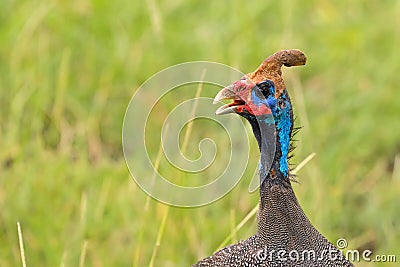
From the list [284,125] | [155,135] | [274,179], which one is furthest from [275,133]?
[155,135]

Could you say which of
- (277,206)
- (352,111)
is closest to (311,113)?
(352,111)

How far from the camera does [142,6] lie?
5652 mm

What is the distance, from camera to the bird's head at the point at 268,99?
282 cm

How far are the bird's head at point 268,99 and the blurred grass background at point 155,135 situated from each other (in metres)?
1.23

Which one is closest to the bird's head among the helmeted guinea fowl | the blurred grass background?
the helmeted guinea fowl

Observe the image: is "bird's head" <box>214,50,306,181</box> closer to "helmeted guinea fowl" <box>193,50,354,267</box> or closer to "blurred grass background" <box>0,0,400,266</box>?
"helmeted guinea fowl" <box>193,50,354,267</box>

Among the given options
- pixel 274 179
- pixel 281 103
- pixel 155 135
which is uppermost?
pixel 155 135

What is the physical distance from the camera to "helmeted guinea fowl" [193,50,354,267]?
9.27ft

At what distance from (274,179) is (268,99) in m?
0.25

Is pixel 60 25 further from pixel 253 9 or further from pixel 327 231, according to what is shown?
pixel 327 231

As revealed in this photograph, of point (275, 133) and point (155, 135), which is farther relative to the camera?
point (155, 135)

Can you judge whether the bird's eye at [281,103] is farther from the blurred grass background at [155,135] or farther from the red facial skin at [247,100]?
the blurred grass background at [155,135]

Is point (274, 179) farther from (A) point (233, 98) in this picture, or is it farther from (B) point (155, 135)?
(B) point (155, 135)

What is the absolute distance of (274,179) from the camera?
9.58 feet
